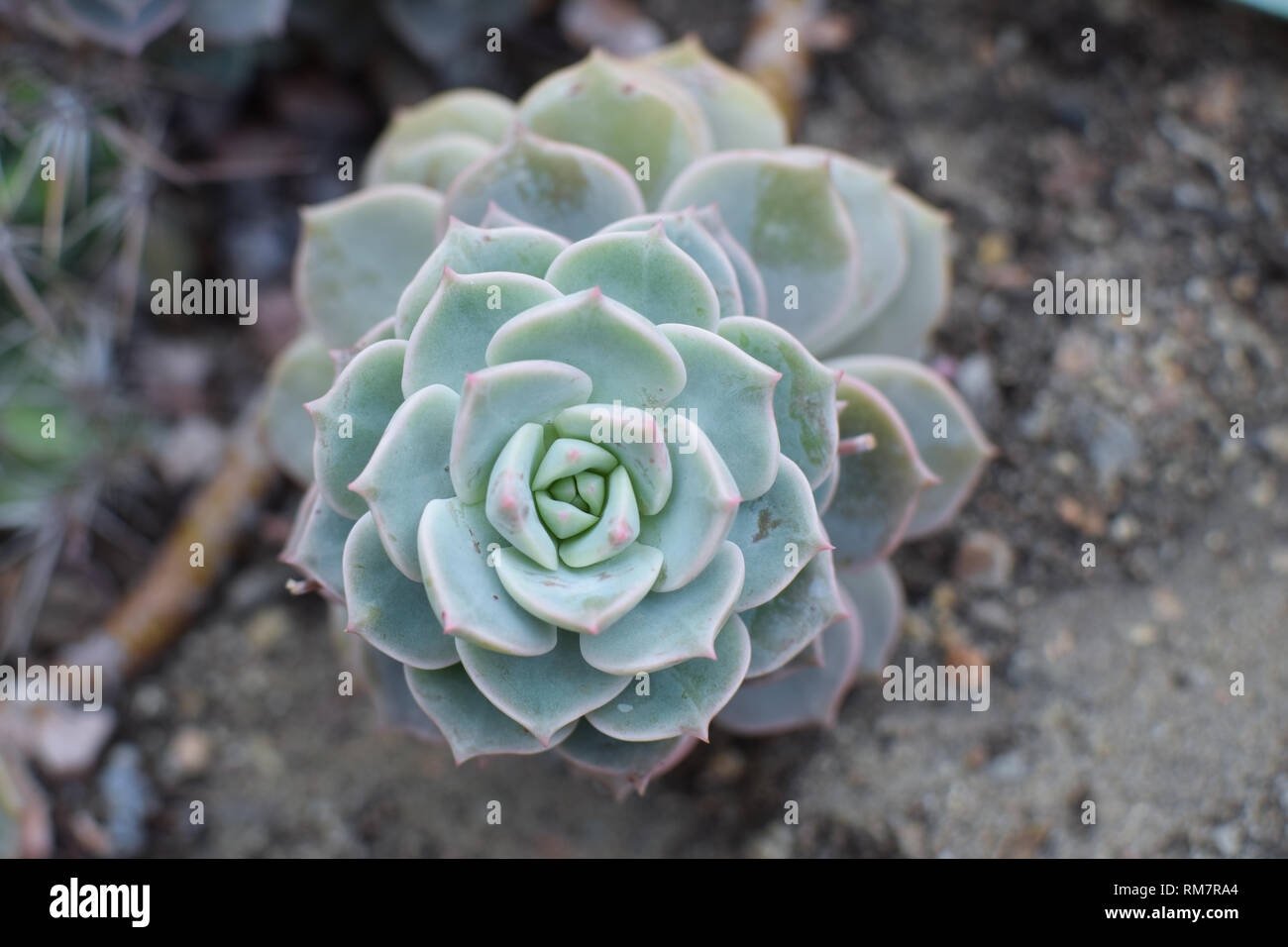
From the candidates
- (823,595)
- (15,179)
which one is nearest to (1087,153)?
(823,595)

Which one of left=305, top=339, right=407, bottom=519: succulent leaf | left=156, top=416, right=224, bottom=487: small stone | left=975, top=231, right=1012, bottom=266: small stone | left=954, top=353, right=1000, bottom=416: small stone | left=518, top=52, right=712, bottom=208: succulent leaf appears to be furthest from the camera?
left=156, top=416, right=224, bottom=487: small stone

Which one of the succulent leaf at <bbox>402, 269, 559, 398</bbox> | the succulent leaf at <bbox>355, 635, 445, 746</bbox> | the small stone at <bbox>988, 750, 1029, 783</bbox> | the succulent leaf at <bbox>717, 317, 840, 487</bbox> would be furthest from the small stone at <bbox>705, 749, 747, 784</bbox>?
the succulent leaf at <bbox>402, 269, 559, 398</bbox>

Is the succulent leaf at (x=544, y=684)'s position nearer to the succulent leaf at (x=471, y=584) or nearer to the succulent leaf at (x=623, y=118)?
the succulent leaf at (x=471, y=584)

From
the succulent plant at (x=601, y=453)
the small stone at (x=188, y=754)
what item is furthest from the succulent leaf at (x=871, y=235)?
the small stone at (x=188, y=754)

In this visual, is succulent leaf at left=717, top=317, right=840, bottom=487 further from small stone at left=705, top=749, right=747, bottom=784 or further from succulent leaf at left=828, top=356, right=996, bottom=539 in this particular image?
small stone at left=705, top=749, right=747, bottom=784

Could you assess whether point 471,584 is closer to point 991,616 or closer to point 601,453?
point 601,453

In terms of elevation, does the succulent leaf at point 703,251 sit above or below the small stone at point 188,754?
above
